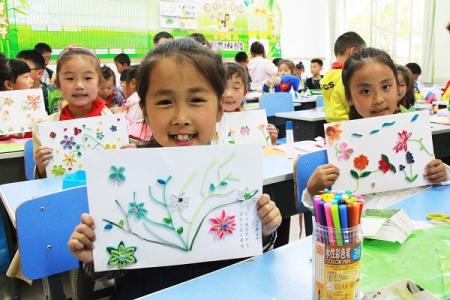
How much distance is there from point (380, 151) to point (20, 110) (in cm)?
233

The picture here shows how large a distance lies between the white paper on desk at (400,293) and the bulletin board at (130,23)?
4989 mm

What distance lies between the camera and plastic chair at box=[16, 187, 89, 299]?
121 centimetres

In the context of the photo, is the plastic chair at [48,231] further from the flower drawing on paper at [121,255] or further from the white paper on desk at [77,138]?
the white paper on desk at [77,138]

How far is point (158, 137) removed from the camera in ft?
3.78

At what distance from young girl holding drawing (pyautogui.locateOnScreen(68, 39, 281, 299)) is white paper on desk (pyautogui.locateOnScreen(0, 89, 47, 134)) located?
1.91 metres

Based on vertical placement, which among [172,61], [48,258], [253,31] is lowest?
[48,258]

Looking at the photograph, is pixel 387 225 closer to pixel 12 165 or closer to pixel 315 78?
pixel 12 165

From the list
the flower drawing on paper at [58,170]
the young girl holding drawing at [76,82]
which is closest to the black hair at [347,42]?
the young girl holding drawing at [76,82]

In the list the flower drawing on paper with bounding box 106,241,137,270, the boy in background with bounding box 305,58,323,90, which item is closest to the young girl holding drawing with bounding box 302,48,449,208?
the flower drawing on paper with bounding box 106,241,137,270

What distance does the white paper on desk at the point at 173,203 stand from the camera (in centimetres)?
85

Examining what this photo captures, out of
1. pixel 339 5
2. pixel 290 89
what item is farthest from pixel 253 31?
pixel 290 89

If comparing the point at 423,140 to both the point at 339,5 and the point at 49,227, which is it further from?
the point at 339,5

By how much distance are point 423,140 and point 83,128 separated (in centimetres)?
135

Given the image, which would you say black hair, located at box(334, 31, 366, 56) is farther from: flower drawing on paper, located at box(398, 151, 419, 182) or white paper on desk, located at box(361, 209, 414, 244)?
white paper on desk, located at box(361, 209, 414, 244)
